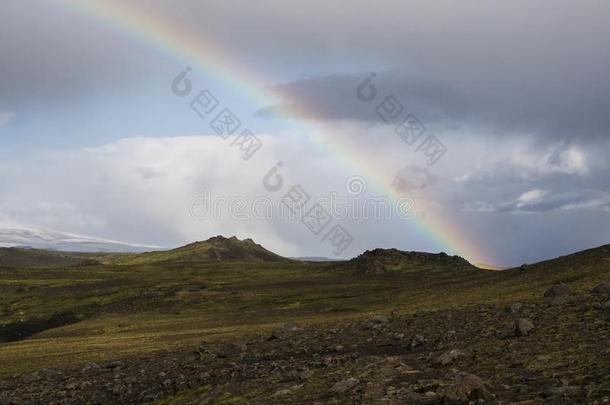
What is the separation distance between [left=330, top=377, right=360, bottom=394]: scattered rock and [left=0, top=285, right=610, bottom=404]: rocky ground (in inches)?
1.8

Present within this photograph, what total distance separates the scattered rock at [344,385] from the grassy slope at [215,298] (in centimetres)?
2744

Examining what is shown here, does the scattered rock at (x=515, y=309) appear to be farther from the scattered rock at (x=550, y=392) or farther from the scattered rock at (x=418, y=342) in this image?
the scattered rock at (x=550, y=392)

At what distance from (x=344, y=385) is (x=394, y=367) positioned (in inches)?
108

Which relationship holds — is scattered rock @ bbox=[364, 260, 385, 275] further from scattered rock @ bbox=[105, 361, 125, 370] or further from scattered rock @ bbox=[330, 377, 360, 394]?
scattered rock @ bbox=[330, 377, 360, 394]

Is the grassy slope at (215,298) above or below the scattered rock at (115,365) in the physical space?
above

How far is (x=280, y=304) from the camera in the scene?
10238 centimetres

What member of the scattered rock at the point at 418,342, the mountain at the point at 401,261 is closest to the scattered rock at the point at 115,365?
the scattered rock at the point at 418,342

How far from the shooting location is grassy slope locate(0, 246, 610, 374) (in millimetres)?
53219

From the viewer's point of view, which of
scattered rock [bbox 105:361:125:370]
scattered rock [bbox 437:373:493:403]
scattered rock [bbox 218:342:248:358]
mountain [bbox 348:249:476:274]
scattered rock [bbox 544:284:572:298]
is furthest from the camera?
mountain [bbox 348:249:476:274]

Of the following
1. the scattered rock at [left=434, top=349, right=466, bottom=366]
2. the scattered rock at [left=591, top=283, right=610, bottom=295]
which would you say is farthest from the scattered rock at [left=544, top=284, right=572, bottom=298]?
the scattered rock at [left=434, top=349, right=466, bottom=366]

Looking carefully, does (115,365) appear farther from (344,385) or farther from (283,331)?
(344,385)

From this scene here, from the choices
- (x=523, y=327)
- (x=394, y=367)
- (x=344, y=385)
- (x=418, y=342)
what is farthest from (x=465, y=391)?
(x=418, y=342)

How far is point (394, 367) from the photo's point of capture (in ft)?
68.5

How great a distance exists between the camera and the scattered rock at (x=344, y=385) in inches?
736
